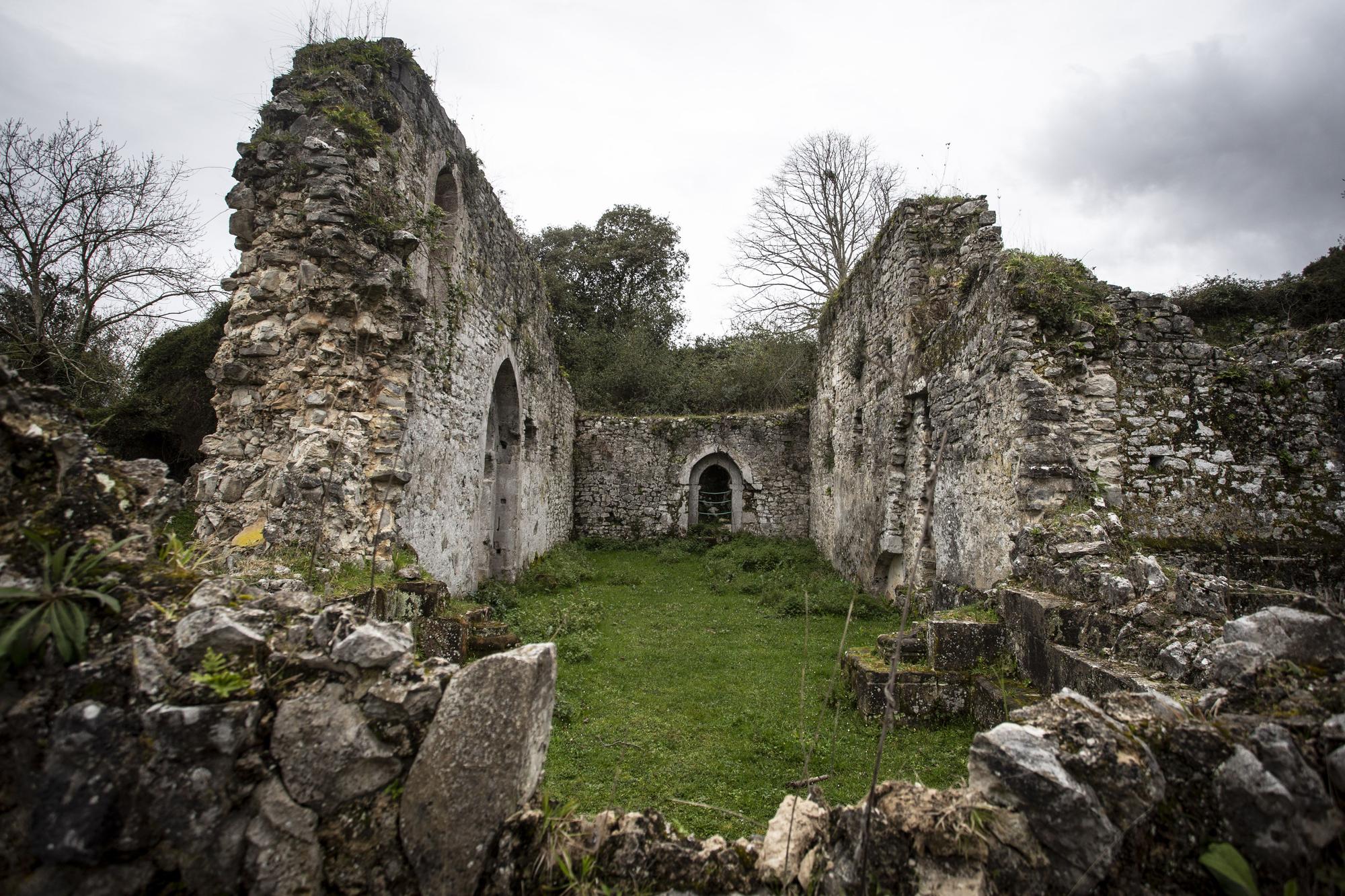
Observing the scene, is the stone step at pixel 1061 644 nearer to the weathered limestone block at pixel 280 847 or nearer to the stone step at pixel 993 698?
the stone step at pixel 993 698

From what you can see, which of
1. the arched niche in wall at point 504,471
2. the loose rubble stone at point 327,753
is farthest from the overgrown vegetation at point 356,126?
the loose rubble stone at point 327,753

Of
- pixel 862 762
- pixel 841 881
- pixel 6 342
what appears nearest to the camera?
pixel 841 881

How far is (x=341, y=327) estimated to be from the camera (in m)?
5.81

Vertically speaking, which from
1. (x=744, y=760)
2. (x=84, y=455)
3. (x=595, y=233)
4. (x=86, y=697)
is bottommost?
(x=744, y=760)

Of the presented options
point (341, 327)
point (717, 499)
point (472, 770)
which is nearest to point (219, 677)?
point (472, 770)

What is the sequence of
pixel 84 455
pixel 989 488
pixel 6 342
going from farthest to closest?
pixel 6 342 → pixel 989 488 → pixel 84 455

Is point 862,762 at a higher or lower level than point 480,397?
lower

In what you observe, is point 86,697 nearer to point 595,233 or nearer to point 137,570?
point 137,570

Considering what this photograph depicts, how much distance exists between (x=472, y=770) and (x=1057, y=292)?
238 inches

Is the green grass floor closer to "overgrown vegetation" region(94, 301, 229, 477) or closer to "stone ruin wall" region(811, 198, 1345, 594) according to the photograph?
"stone ruin wall" region(811, 198, 1345, 594)

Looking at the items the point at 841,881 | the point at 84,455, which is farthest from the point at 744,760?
the point at 84,455

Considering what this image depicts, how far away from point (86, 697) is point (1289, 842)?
3295mm

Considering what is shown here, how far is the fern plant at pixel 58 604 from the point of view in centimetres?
171

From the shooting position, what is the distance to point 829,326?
44.0ft
